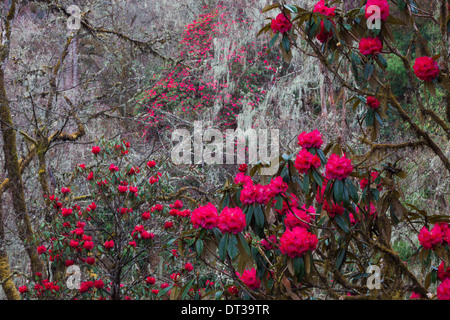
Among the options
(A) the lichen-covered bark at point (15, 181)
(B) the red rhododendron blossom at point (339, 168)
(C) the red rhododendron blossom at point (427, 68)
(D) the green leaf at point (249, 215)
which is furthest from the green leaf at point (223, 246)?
(A) the lichen-covered bark at point (15, 181)

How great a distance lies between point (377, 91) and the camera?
1451mm

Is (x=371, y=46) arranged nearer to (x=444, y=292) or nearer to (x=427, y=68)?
(x=427, y=68)

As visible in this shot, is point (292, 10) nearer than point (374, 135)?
Yes

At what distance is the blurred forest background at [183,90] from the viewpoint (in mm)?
3537

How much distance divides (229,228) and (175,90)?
16.5ft

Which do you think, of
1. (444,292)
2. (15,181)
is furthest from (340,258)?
(15,181)

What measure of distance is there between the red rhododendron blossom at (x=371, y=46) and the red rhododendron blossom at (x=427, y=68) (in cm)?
13

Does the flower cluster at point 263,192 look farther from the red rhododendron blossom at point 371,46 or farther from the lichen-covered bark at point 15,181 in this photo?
the lichen-covered bark at point 15,181

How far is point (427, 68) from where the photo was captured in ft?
3.95

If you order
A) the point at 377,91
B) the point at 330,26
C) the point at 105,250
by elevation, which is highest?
the point at 330,26

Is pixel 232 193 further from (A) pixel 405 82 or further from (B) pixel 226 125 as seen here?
(A) pixel 405 82

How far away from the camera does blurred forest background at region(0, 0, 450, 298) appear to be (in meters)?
3.54

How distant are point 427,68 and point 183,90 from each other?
4930 millimetres
